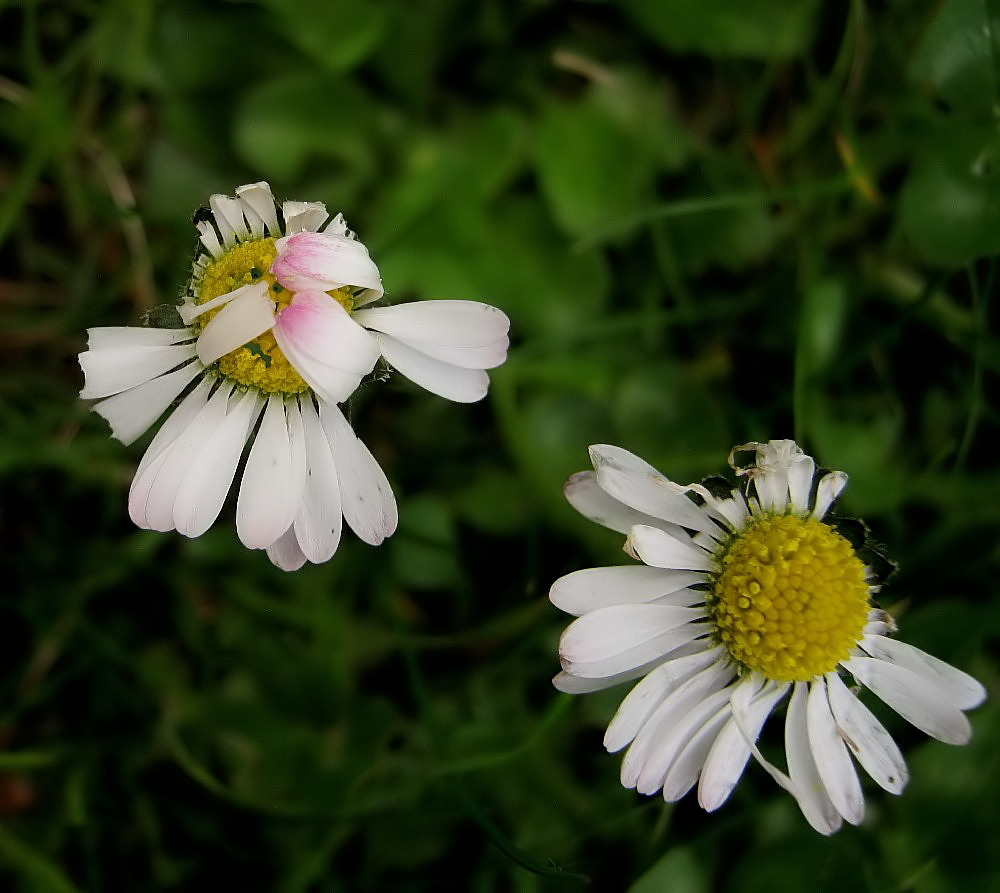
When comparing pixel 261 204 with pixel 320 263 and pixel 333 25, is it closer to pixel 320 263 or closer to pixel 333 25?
pixel 320 263

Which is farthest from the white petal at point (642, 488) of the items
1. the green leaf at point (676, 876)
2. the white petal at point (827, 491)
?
the green leaf at point (676, 876)

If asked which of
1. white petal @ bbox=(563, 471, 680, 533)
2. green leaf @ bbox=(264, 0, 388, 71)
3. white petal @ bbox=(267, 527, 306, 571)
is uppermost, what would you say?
green leaf @ bbox=(264, 0, 388, 71)

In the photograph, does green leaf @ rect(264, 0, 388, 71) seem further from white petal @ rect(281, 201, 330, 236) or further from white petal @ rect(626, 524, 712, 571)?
white petal @ rect(626, 524, 712, 571)

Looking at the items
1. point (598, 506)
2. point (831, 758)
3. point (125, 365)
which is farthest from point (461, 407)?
point (831, 758)

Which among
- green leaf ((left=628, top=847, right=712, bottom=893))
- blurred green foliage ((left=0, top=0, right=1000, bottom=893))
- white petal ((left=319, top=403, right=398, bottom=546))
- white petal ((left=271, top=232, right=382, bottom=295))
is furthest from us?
blurred green foliage ((left=0, top=0, right=1000, bottom=893))

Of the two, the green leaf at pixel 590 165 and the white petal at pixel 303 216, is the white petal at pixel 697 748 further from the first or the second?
the green leaf at pixel 590 165

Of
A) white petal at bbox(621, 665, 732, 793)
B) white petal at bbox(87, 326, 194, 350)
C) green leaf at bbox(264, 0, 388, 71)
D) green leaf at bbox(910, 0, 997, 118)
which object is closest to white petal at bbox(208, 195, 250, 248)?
white petal at bbox(87, 326, 194, 350)
